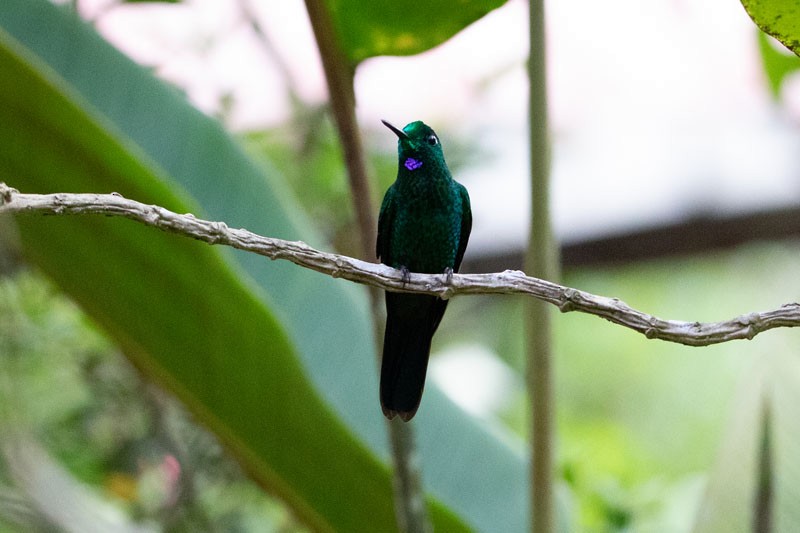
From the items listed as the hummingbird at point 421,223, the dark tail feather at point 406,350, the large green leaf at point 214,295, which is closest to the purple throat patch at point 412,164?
the hummingbird at point 421,223

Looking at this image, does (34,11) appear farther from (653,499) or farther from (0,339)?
(653,499)

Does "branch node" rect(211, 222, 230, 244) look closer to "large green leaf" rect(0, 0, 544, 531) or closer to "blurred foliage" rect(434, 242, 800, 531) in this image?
"large green leaf" rect(0, 0, 544, 531)

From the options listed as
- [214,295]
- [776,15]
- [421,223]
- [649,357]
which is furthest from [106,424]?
[649,357]

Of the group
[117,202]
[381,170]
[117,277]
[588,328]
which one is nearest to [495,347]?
[588,328]

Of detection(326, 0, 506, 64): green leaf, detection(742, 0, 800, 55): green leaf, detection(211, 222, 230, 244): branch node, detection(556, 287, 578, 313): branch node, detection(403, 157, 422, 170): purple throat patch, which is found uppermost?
detection(326, 0, 506, 64): green leaf

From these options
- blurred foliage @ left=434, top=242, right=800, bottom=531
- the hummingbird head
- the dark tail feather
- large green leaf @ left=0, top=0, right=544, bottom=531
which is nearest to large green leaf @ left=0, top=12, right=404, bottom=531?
large green leaf @ left=0, top=0, right=544, bottom=531

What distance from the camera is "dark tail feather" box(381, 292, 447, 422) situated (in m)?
1.39

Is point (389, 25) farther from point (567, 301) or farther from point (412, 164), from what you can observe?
point (567, 301)

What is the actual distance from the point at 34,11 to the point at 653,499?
203cm

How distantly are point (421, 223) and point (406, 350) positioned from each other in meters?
0.54

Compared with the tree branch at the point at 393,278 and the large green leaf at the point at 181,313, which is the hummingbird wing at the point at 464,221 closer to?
the large green leaf at the point at 181,313

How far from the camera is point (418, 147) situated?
1.78m

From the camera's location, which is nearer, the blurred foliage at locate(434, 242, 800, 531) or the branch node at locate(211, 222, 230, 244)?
the branch node at locate(211, 222, 230, 244)

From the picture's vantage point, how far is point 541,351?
1560 mm
